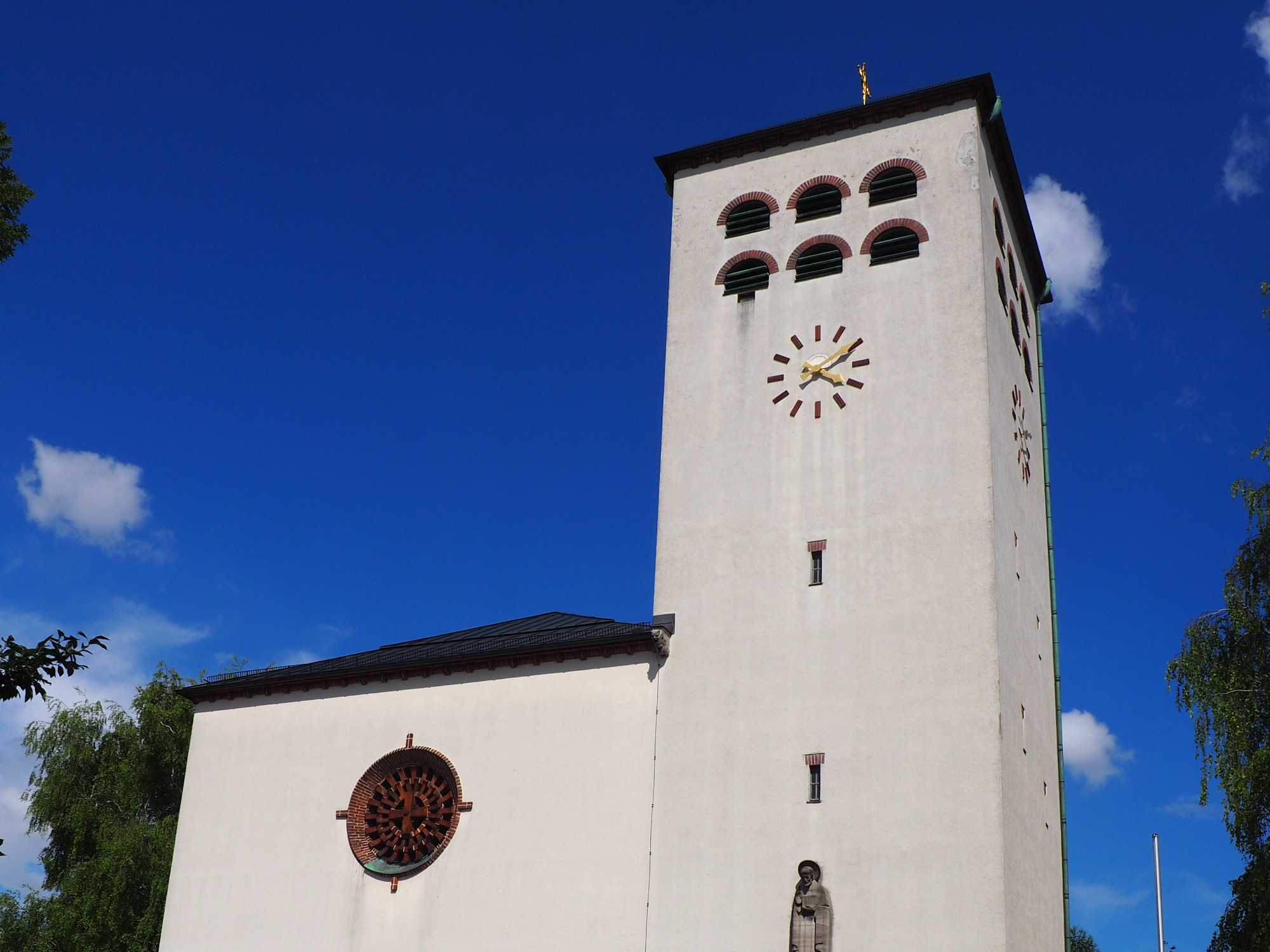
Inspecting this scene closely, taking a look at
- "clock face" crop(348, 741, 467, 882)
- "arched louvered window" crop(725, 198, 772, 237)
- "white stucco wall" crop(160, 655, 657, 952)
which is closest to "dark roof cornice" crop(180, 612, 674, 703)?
"white stucco wall" crop(160, 655, 657, 952)

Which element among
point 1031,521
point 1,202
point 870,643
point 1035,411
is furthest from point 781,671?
point 1,202

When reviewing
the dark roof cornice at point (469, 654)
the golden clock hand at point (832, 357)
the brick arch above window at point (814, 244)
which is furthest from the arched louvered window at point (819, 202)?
the dark roof cornice at point (469, 654)

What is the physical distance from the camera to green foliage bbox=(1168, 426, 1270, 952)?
20.8m

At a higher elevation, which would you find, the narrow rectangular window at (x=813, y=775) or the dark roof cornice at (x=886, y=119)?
the dark roof cornice at (x=886, y=119)

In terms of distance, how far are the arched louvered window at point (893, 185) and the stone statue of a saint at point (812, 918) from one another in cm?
1292

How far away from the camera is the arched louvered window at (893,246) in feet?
78.4

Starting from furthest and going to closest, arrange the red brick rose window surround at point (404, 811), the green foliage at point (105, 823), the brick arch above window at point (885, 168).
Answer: the green foliage at point (105, 823)
the brick arch above window at point (885, 168)
the red brick rose window surround at point (404, 811)

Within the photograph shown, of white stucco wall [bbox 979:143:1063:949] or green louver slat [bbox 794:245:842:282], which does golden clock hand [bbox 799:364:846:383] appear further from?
white stucco wall [bbox 979:143:1063:949]

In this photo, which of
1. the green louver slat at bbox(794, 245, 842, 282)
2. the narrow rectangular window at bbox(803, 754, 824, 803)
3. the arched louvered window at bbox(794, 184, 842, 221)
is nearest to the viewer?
the narrow rectangular window at bbox(803, 754, 824, 803)

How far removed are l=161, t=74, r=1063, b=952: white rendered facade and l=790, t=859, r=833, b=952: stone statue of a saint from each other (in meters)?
0.22

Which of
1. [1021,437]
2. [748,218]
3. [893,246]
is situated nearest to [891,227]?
[893,246]

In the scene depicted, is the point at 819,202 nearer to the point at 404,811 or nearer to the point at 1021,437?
the point at 1021,437

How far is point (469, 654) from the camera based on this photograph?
77.9ft

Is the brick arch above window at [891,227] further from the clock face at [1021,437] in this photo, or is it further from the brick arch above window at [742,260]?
the clock face at [1021,437]
